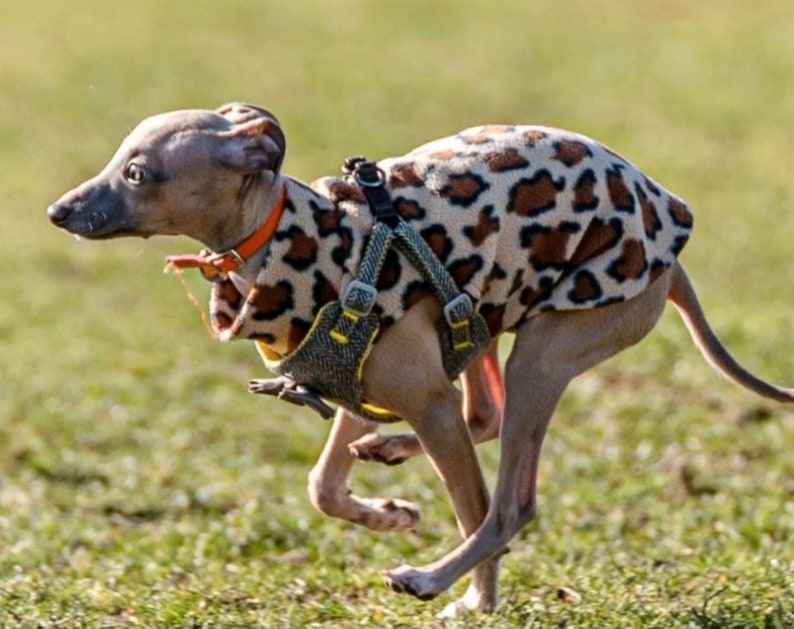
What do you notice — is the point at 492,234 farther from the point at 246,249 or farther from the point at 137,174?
the point at 137,174

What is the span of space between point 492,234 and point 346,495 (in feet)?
4.10

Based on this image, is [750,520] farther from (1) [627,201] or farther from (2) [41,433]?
(2) [41,433]

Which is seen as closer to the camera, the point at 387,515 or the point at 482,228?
the point at 482,228

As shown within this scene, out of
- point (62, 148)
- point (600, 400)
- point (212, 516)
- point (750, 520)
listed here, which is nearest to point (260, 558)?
point (212, 516)

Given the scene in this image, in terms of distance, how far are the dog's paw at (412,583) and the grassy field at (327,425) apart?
16 cm

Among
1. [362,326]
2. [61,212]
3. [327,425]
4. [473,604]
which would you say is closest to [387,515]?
[473,604]

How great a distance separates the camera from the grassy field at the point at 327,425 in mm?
6383

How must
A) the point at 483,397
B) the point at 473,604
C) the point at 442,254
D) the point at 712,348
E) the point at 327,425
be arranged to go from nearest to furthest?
the point at 442,254 < the point at 473,604 < the point at 712,348 < the point at 483,397 < the point at 327,425

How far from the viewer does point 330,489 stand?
6.26m

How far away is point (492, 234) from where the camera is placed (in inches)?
222

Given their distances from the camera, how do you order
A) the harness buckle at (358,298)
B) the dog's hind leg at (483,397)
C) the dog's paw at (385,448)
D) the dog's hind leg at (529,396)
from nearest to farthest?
the harness buckle at (358,298), the dog's hind leg at (529,396), the dog's paw at (385,448), the dog's hind leg at (483,397)

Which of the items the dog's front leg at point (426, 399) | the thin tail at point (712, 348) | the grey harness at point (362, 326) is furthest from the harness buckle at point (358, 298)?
the thin tail at point (712, 348)

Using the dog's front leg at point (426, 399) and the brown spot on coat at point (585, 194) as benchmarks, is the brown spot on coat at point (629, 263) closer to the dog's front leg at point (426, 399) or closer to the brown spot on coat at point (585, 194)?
the brown spot on coat at point (585, 194)

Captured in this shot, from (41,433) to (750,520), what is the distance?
3.97 metres
